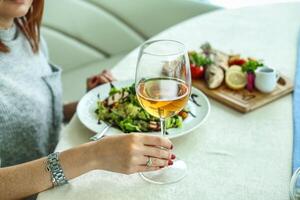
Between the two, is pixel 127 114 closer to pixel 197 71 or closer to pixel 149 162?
pixel 149 162

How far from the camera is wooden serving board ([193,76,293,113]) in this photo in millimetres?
1205

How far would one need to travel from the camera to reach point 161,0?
7.79ft

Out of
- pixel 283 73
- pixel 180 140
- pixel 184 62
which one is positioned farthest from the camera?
pixel 283 73

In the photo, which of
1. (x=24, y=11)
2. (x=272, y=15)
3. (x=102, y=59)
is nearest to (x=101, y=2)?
(x=102, y=59)

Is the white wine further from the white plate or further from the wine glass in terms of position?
the white plate

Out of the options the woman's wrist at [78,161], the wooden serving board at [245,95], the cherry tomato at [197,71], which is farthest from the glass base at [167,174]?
the cherry tomato at [197,71]

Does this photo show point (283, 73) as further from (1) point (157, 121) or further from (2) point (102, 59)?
(2) point (102, 59)

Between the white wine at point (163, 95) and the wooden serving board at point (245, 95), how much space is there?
328 mm

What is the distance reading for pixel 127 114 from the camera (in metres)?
1.13

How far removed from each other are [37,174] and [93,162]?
116mm

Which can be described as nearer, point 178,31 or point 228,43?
point 228,43

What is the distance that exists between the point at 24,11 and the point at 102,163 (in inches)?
20.9

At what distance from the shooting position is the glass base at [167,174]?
3.13 ft

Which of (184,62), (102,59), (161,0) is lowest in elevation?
(102,59)
